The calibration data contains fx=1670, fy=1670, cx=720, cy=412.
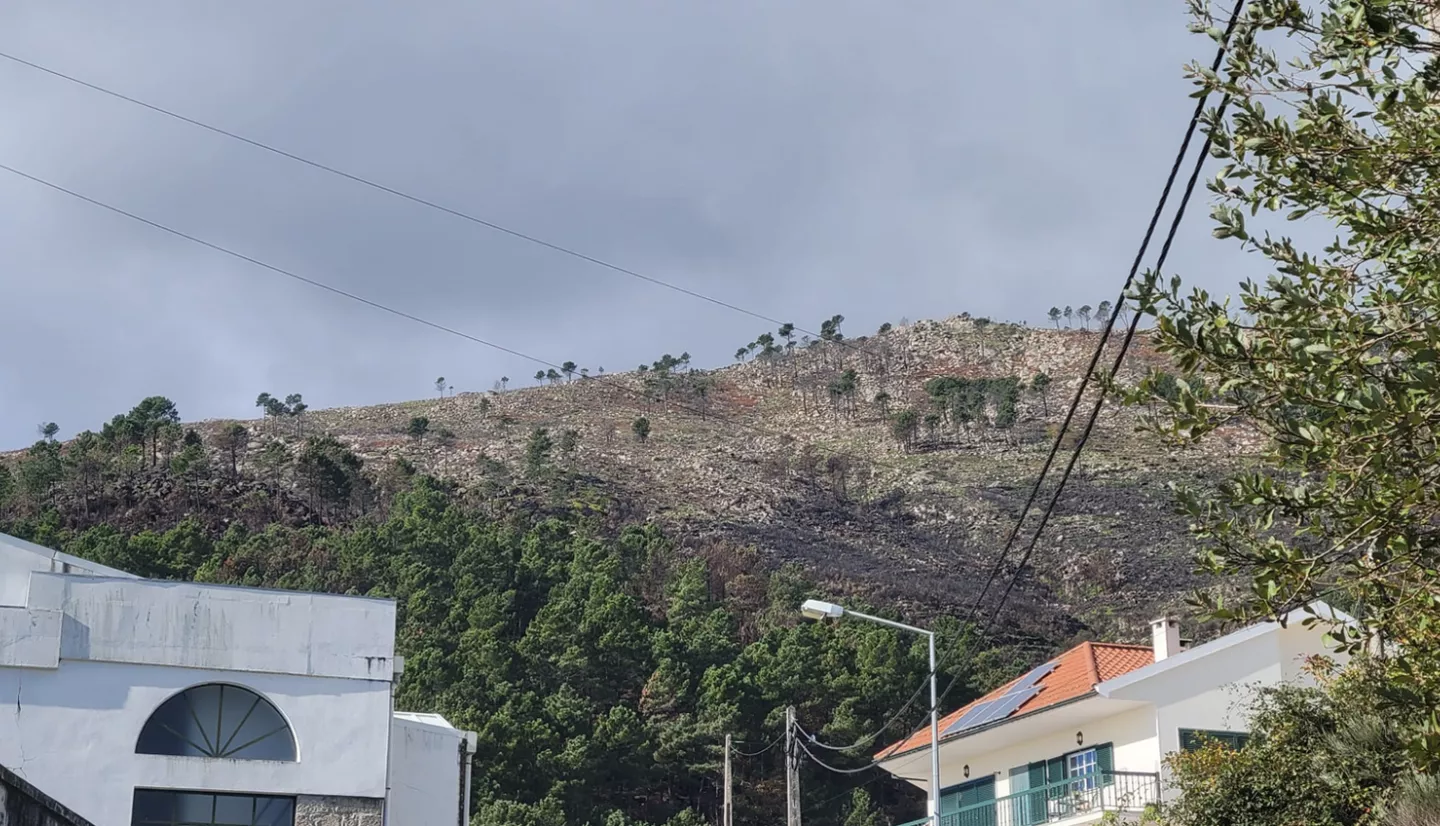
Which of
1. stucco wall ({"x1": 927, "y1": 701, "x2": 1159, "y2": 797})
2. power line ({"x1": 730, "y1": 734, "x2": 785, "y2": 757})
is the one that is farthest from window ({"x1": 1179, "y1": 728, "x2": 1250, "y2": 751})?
power line ({"x1": 730, "y1": 734, "x2": 785, "y2": 757})

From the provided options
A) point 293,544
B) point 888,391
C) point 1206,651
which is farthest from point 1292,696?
point 888,391

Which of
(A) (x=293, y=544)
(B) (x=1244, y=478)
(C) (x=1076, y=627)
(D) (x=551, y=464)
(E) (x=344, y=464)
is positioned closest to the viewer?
(B) (x=1244, y=478)

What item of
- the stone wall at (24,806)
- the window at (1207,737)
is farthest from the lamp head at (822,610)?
the stone wall at (24,806)

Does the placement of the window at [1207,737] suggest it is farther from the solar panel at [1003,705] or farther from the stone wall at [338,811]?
the stone wall at [338,811]

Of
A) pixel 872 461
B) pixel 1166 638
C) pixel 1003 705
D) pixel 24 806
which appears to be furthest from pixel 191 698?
pixel 872 461

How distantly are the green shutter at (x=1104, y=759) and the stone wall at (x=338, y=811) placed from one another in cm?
1292

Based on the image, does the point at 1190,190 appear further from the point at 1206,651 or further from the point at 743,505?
the point at 743,505

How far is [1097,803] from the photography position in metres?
29.5

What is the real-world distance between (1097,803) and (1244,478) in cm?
2052

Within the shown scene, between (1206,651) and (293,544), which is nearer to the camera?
(1206,651)

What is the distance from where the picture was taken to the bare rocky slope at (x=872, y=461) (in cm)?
9650

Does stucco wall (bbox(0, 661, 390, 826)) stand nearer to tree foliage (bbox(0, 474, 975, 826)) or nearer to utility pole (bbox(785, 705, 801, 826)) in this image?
utility pole (bbox(785, 705, 801, 826))

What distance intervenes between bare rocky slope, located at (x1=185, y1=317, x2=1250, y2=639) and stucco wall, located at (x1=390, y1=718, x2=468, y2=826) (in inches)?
2062

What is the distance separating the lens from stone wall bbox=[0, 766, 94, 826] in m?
13.6
